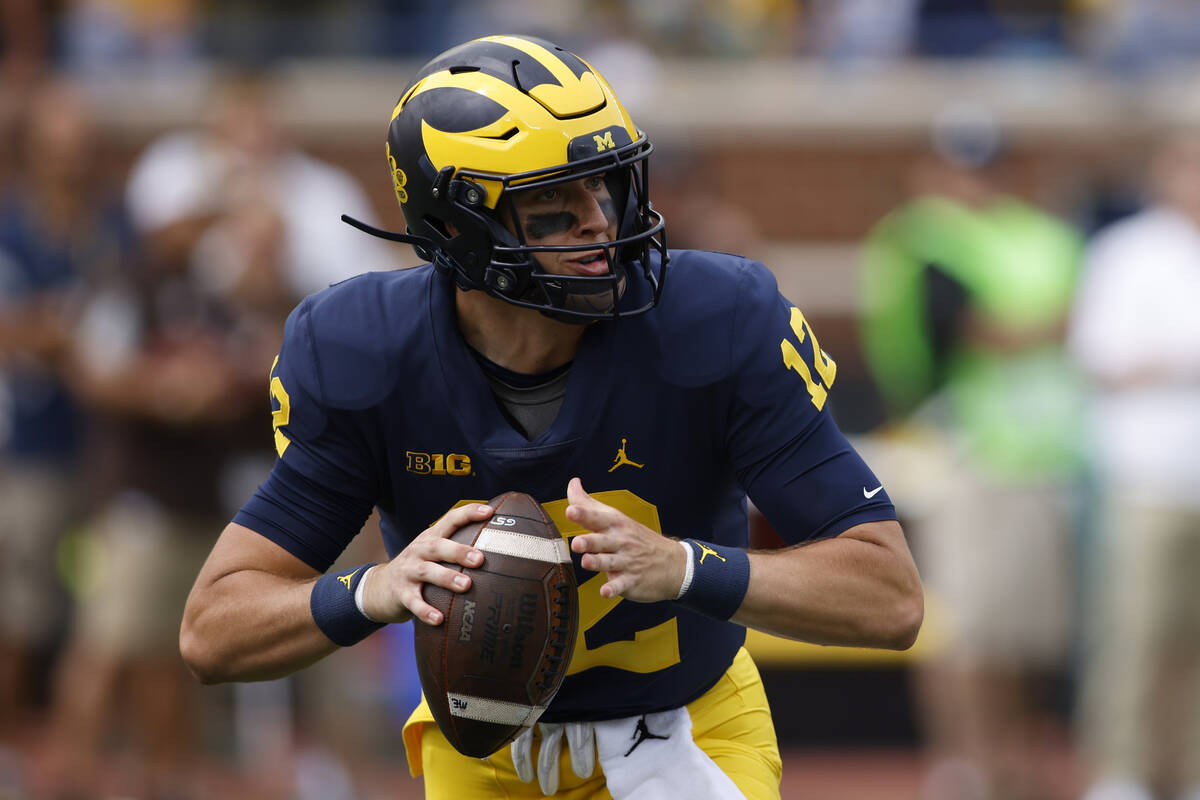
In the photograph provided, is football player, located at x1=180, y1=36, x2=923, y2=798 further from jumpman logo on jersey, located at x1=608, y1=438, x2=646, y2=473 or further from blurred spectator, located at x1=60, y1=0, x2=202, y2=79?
blurred spectator, located at x1=60, y1=0, x2=202, y2=79

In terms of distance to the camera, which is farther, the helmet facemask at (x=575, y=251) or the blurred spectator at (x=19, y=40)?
the blurred spectator at (x=19, y=40)

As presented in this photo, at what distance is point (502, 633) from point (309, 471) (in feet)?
1.89

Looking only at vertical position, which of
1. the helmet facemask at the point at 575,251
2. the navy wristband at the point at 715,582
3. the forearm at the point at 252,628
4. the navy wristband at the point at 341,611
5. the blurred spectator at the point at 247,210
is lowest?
the blurred spectator at the point at 247,210

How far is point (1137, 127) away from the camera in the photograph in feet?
35.7

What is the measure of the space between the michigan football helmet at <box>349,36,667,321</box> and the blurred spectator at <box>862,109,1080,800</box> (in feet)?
12.7

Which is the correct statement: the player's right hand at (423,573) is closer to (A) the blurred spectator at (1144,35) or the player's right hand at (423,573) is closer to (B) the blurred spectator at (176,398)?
(B) the blurred spectator at (176,398)

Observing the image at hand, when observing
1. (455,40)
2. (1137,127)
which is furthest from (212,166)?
(1137,127)

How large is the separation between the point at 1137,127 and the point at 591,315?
874cm

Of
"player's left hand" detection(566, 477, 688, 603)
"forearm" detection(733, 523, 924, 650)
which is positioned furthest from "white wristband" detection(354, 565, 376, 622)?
"forearm" detection(733, 523, 924, 650)

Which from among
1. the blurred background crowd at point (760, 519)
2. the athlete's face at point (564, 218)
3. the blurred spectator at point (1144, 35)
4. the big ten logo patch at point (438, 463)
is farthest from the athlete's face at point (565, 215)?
the blurred spectator at point (1144, 35)

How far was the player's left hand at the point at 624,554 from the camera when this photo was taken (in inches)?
111

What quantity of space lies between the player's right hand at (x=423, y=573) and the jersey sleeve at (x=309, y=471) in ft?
0.94

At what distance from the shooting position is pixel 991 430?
6.80m

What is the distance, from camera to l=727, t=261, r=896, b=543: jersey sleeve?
3121mm
